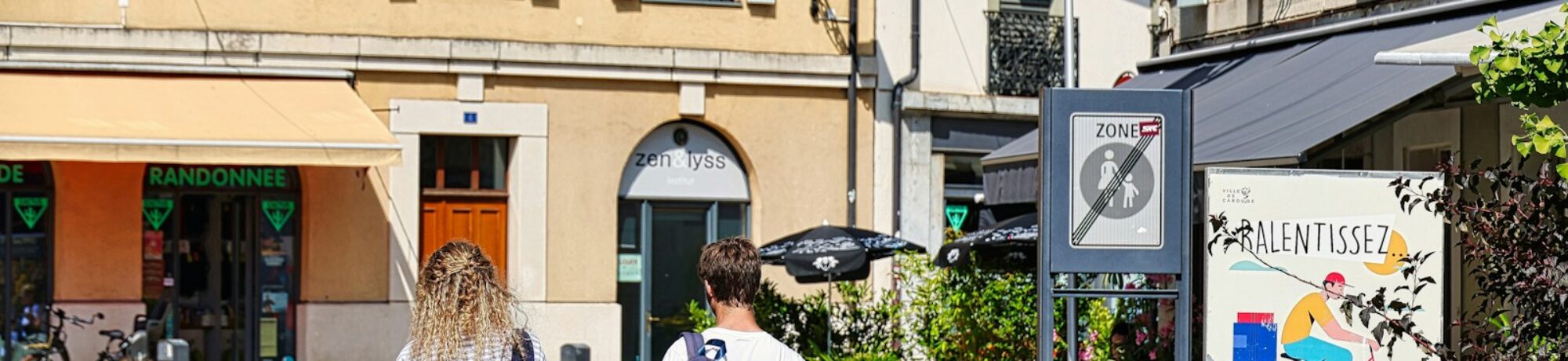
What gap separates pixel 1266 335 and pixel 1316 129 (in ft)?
6.93

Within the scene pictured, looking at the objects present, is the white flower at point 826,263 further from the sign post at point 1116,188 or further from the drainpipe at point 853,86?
the sign post at point 1116,188

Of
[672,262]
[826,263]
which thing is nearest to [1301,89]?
[826,263]

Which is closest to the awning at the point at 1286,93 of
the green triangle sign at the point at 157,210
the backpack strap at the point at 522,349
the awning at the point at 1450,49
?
the awning at the point at 1450,49

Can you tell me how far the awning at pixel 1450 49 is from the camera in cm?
838

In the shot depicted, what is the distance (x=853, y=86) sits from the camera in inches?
807

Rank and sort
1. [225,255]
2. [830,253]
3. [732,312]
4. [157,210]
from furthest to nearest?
1. [225,255]
2. [157,210]
3. [830,253]
4. [732,312]

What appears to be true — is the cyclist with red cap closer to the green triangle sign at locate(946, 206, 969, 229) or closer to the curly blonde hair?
the curly blonde hair

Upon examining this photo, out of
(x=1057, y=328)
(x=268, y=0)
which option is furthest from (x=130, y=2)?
(x=1057, y=328)

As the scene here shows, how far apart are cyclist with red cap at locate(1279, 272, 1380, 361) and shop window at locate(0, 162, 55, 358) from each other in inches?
482

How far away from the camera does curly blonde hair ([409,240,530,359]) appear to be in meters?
5.91

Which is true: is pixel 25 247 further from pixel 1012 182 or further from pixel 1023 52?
pixel 1023 52


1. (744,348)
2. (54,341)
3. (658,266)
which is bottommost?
(54,341)

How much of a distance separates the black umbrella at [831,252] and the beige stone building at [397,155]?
318 centimetres

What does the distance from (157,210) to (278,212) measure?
104cm
